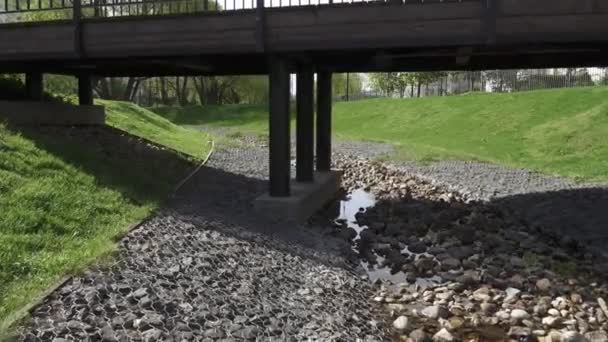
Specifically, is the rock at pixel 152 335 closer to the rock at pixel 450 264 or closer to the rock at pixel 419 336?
the rock at pixel 419 336

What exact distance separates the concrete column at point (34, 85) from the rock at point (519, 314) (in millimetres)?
13765

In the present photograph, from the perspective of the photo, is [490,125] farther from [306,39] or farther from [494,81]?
[494,81]

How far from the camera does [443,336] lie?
6.76 meters

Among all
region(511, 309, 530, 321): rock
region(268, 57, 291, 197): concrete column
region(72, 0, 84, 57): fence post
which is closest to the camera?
region(511, 309, 530, 321): rock

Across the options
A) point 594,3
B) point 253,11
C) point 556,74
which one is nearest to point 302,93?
point 253,11

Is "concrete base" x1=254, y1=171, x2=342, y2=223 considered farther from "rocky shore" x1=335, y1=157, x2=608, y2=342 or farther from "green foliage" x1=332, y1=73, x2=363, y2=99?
"green foliage" x1=332, y1=73, x2=363, y2=99

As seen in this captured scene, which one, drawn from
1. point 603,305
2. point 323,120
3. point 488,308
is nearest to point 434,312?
point 488,308

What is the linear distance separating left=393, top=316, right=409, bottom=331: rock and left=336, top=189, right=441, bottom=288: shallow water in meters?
1.79

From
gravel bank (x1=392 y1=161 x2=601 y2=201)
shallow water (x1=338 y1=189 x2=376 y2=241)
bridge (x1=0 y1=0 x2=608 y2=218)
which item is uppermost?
bridge (x1=0 y1=0 x2=608 y2=218)

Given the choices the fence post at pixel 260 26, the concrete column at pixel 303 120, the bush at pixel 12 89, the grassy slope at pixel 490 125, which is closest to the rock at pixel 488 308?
the fence post at pixel 260 26

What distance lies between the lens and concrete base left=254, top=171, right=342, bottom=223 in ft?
37.0

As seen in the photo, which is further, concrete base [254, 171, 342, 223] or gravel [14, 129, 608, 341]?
concrete base [254, 171, 342, 223]

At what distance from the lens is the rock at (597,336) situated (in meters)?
6.68

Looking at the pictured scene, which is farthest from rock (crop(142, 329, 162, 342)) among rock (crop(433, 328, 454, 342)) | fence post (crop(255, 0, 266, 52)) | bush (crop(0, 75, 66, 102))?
bush (crop(0, 75, 66, 102))
